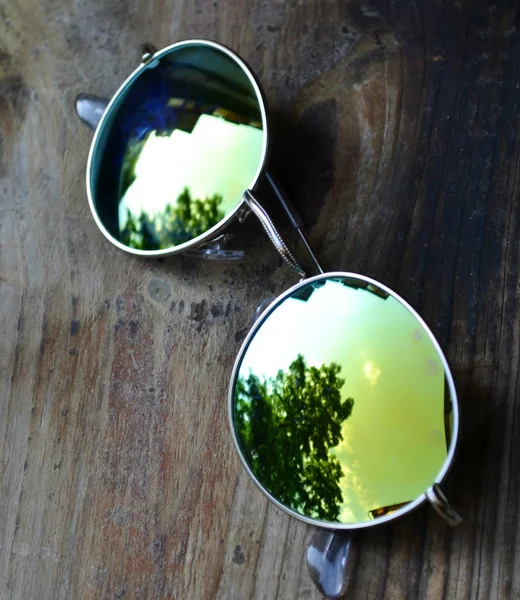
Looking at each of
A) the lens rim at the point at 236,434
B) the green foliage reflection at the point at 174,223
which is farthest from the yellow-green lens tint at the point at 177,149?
the lens rim at the point at 236,434

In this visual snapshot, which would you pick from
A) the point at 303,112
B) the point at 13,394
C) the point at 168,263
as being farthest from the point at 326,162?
the point at 13,394

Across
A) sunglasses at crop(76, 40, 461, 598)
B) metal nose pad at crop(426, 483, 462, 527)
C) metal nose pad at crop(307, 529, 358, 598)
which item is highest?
sunglasses at crop(76, 40, 461, 598)

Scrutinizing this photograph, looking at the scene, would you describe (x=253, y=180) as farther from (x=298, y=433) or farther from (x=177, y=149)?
(x=298, y=433)

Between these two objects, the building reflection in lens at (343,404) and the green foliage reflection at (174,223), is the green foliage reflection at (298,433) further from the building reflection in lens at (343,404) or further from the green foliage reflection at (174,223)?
the green foliage reflection at (174,223)

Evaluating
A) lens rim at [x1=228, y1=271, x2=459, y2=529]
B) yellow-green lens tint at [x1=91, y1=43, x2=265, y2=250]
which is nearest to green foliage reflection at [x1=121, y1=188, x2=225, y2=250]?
yellow-green lens tint at [x1=91, y1=43, x2=265, y2=250]

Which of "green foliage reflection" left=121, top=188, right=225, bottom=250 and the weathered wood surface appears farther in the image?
"green foliage reflection" left=121, top=188, right=225, bottom=250

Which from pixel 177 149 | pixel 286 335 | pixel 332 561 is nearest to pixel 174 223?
pixel 177 149

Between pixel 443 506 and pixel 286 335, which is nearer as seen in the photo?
pixel 443 506

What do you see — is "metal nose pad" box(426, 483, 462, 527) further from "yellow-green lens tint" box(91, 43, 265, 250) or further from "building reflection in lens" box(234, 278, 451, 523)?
"yellow-green lens tint" box(91, 43, 265, 250)

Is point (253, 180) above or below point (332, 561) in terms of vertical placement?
above
